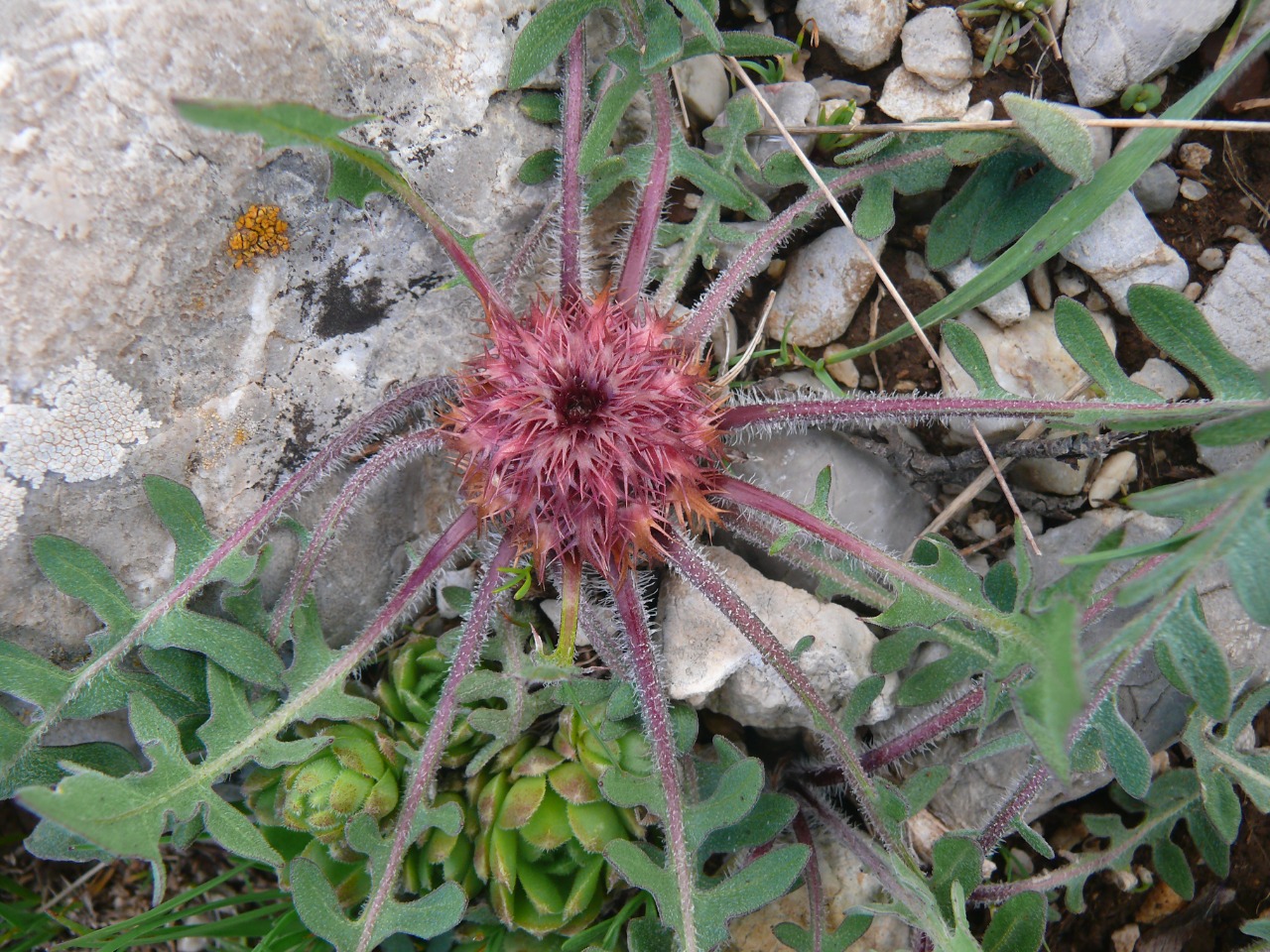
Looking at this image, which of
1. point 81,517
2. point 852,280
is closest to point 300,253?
point 81,517

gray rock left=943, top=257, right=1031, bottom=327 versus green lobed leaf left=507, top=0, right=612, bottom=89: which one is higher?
green lobed leaf left=507, top=0, right=612, bottom=89

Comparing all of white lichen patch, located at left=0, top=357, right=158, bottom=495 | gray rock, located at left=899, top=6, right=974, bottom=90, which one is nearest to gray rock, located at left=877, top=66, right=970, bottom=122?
gray rock, located at left=899, top=6, right=974, bottom=90

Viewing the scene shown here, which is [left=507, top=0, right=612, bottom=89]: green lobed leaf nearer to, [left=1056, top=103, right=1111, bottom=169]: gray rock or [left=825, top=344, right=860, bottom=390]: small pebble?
[left=825, top=344, right=860, bottom=390]: small pebble

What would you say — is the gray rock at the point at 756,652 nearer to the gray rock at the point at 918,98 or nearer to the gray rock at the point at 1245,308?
the gray rock at the point at 1245,308

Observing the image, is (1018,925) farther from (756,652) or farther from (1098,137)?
(1098,137)

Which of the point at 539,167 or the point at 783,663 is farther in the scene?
the point at 539,167

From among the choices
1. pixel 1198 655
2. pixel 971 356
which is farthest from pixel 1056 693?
pixel 971 356

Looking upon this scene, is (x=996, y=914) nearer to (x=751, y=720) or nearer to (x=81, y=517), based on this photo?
(x=751, y=720)
